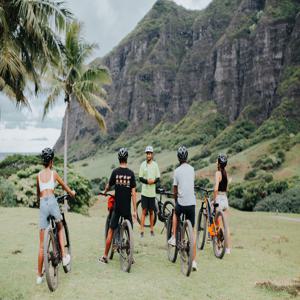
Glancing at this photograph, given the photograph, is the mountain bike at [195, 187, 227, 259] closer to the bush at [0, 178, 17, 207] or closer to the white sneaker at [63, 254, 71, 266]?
the white sneaker at [63, 254, 71, 266]

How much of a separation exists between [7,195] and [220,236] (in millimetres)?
16039

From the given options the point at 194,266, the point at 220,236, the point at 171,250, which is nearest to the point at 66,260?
the point at 194,266

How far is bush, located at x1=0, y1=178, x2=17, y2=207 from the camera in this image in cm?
2259

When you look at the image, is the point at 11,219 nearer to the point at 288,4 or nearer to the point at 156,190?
the point at 156,190

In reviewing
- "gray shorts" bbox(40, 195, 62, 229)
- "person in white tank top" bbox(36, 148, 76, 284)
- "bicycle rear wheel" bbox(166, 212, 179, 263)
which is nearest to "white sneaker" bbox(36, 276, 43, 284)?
"person in white tank top" bbox(36, 148, 76, 284)

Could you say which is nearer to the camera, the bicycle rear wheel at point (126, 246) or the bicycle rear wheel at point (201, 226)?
the bicycle rear wheel at point (126, 246)

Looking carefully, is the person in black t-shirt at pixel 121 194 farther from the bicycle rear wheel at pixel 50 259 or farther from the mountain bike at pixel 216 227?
the mountain bike at pixel 216 227

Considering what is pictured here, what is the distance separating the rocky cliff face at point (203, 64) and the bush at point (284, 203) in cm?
6602

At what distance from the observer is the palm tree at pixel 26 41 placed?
11.3 meters

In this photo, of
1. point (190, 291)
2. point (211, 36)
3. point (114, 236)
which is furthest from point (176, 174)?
point (211, 36)

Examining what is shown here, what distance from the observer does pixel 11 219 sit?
15.3 meters

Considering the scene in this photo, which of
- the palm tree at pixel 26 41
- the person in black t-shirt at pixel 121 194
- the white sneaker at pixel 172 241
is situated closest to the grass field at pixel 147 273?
the white sneaker at pixel 172 241

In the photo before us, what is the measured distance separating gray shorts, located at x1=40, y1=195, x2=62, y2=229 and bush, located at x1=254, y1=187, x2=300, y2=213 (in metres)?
25.0

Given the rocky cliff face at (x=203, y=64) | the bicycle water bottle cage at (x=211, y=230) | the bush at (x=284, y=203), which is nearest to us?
the bicycle water bottle cage at (x=211, y=230)
